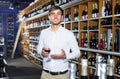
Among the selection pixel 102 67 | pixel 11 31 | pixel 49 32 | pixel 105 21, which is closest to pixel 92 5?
pixel 105 21

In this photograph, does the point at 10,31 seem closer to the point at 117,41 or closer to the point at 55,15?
the point at 117,41

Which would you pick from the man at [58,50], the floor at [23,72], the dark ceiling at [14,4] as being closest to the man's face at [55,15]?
the man at [58,50]

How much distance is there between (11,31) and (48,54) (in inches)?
627

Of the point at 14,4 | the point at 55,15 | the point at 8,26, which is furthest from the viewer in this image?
the point at 8,26

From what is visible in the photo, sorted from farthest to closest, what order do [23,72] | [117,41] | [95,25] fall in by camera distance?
[23,72] < [95,25] < [117,41]

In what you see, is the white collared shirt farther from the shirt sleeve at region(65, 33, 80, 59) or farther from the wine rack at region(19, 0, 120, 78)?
the wine rack at region(19, 0, 120, 78)

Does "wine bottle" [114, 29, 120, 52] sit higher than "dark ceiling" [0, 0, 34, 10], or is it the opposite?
"dark ceiling" [0, 0, 34, 10]

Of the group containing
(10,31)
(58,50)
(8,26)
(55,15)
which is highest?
(8,26)

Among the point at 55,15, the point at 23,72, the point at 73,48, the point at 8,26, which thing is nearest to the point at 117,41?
the point at 73,48

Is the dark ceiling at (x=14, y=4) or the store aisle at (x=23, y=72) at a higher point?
the dark ceiling at (x=14, y=4)

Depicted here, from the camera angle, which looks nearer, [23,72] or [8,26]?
[23,72]

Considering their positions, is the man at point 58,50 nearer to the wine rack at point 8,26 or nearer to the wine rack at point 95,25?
the wine rack at point 95,25

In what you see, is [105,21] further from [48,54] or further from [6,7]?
Answer: [6,7]

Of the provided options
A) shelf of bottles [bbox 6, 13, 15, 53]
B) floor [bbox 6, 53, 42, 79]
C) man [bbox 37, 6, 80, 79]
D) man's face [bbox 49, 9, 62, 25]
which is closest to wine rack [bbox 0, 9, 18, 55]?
shelf of bottles [bbox 6, 13, 15, 53]
